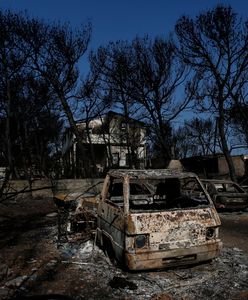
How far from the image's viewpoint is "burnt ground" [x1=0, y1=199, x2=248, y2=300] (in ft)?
19.5

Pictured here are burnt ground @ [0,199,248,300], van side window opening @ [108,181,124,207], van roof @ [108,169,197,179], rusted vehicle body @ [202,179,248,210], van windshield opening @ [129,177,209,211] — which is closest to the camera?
burnt ground @ [0,199,248,300]

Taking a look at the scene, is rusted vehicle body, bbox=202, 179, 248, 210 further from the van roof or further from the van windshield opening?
the van roof

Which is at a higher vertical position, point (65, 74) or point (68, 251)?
point (65, 74)

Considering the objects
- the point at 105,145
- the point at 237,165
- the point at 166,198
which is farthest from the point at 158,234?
the point at 237,165

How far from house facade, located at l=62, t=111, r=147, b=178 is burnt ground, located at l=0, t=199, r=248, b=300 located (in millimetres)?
15977

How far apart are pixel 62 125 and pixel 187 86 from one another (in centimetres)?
1387

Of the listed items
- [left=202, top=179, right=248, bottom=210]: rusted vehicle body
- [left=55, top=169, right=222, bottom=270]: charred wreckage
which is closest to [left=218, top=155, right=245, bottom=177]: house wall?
[left=202, top=179, right=248, bottom=210]: rusted vehicle body

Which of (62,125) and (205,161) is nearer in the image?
(62,125)

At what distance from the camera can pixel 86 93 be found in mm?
29109

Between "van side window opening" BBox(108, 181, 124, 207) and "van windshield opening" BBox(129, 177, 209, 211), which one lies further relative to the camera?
"van side window opening" BBox(108, 181, 124, 207)

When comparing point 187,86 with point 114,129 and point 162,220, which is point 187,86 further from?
point 162,220

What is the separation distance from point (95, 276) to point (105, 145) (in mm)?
31608

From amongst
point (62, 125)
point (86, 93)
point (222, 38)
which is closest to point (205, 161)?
point (62, 125)

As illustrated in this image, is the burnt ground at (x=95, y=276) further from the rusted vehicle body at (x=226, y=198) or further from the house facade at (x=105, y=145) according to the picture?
the house facade at (x=105, y=145)
